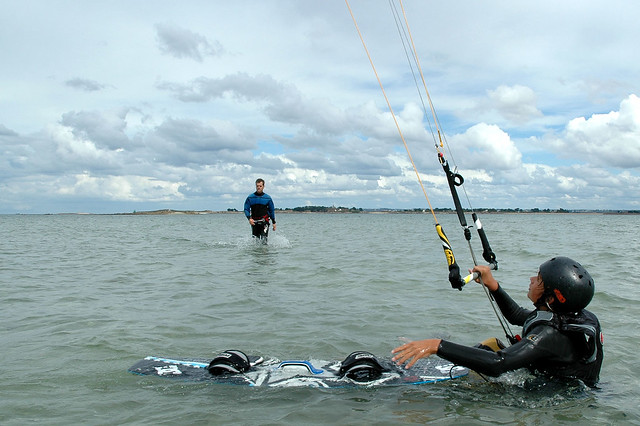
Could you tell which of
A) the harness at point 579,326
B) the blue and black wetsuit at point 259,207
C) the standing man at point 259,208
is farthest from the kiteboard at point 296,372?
the blue and black wetsuit at point 259,207

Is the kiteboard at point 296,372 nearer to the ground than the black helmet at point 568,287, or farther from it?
nearer to the ground

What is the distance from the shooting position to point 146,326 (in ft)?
24.0

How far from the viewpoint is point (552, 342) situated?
393cm

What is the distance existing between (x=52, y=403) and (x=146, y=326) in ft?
9.64

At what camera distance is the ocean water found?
14.0 feet

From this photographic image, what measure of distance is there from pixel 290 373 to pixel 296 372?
7 centimetres

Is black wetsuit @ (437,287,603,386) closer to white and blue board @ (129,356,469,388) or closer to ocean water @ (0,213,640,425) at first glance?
ocean water @ (0,213,640,425)

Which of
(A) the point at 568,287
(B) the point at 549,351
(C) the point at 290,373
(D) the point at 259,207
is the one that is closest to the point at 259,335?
Answer: (C) the point at 290,373

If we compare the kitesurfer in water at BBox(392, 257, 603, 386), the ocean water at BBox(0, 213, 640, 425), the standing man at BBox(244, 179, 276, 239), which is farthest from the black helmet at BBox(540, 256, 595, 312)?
the standing man at BBox(244, 179, 276, 239)

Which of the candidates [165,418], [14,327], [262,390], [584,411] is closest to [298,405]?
[262,390]

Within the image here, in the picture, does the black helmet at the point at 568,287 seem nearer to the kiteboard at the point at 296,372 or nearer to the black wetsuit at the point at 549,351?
the black wetsuit at the point at 549,351

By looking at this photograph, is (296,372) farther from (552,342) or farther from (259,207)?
(259,207)

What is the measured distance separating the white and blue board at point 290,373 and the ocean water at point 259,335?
113 mm

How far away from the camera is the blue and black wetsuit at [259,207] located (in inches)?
690
